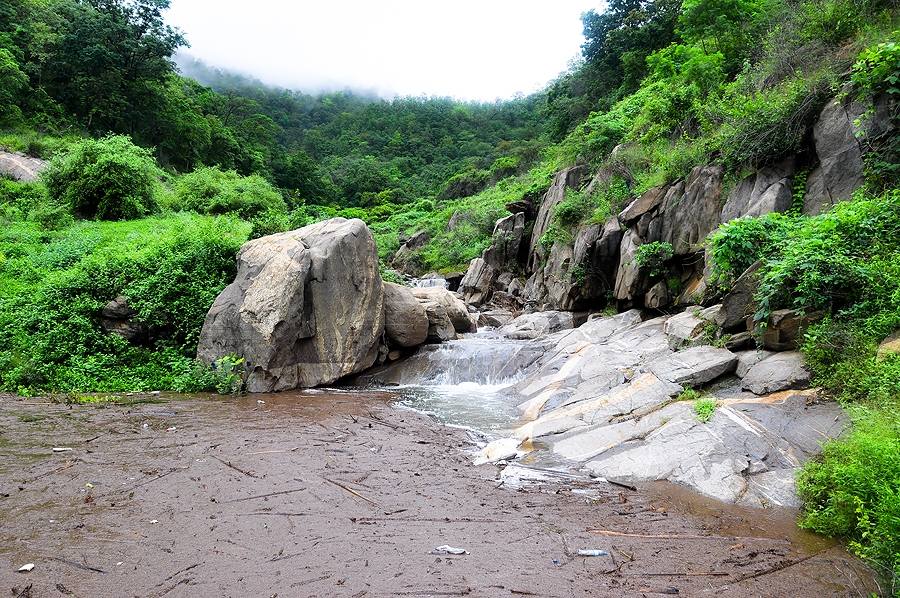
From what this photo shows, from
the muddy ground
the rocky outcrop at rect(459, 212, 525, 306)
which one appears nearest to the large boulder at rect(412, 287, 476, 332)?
the rocky outcrop at rect(459, 212, 525, 306)

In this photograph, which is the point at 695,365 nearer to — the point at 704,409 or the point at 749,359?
the point at 749,359

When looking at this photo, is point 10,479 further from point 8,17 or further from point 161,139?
point 8,17

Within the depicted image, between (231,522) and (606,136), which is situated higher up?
(606,136)

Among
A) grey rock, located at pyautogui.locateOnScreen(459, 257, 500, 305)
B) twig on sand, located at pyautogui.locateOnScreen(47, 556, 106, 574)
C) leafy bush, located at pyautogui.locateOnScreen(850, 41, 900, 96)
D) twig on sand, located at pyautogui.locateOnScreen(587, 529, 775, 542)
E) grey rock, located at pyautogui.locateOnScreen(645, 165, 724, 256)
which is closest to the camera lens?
twig on sand, located at pyautogui.locateOnScreen(47, 556, 106, 574)

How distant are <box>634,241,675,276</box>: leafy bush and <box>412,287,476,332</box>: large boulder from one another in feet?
20.4

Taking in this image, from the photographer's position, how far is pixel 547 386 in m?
11.5

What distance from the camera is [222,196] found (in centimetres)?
2445

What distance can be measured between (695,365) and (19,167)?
94.3 feet

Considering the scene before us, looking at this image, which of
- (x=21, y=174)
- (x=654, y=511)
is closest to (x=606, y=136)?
(x=654, y=511)

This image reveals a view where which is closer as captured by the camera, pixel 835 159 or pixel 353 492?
pixel 353 492

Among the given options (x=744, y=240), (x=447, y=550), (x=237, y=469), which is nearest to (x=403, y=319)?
(x=237, y=469)

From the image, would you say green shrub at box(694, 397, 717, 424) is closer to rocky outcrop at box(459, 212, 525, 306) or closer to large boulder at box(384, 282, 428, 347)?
large boulder at box(384, 282, 428, 347)

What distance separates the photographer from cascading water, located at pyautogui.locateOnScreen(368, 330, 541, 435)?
12.2 m

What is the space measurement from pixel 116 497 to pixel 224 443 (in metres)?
2.23
